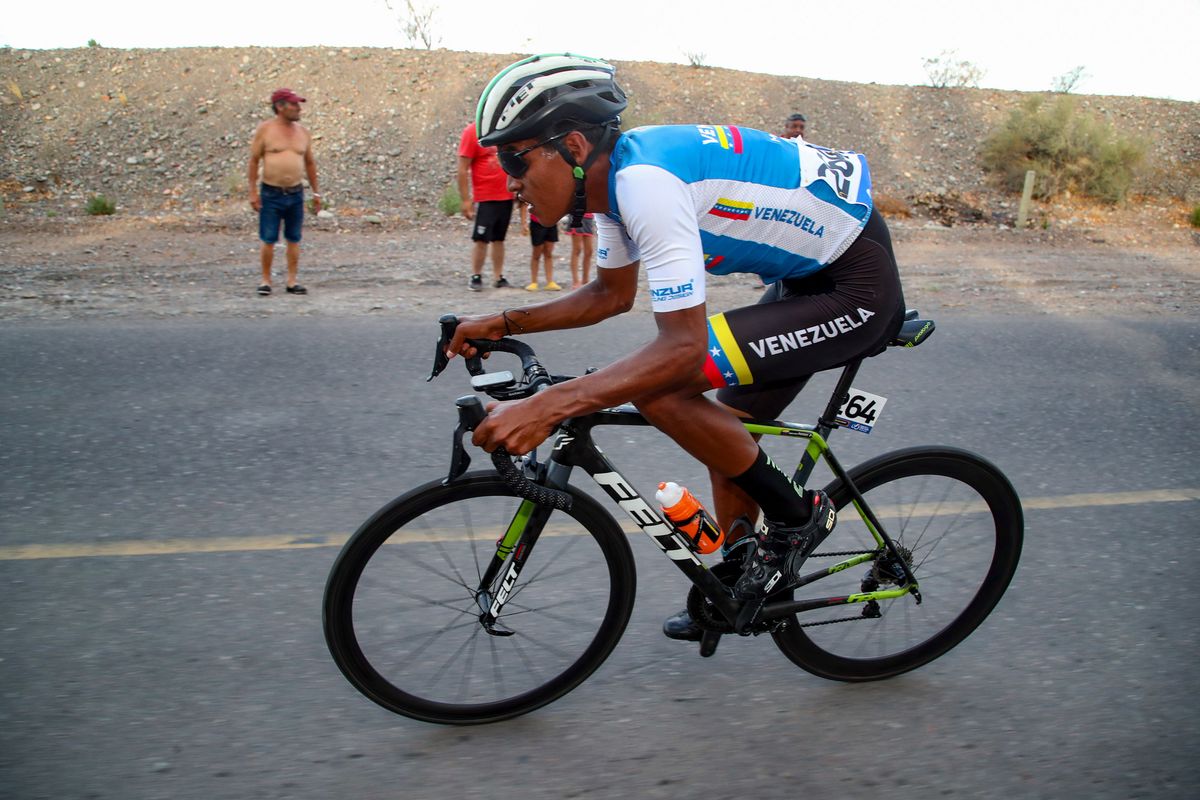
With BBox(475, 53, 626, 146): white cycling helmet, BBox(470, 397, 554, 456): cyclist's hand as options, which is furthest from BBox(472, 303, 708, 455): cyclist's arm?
BBox(475, 53, 626, 146): white cycling helmet

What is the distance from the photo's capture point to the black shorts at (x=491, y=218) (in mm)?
8781

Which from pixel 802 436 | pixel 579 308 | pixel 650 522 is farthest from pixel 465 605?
pixel 802 436

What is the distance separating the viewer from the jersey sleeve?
2184 mm

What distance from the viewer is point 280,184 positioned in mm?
8523

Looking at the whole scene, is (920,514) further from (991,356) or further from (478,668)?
(991,356)

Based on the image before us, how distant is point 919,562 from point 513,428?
1.58m

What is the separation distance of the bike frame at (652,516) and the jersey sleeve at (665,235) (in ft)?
1.33

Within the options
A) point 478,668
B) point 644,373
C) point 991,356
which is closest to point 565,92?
point 644,373

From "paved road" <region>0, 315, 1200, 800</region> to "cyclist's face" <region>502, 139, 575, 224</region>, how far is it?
4.71 feet

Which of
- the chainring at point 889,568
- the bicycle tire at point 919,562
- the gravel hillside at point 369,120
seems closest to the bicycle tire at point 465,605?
the bicycle tire at point 919,562

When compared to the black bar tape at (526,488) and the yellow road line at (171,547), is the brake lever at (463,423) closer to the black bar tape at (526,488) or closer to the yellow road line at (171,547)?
the black bar tape at (526,488)

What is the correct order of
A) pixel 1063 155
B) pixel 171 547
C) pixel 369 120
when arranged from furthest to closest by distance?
pixel 369 120 → pixel 1063 155 → pixel 171 547

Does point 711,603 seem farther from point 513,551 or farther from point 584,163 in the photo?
point 584,163

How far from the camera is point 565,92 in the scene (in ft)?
7.54
